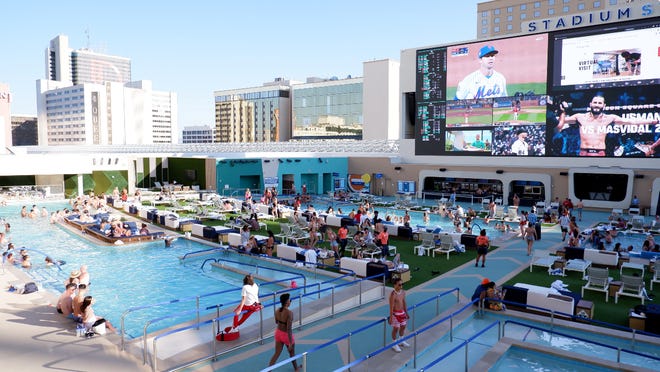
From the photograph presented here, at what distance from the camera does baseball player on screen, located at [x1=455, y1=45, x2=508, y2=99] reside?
3597 centimetres

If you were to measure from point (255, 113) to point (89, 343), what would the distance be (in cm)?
11509

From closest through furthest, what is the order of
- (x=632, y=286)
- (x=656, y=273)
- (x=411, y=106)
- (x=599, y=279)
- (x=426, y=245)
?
(x=632, y=286)
(x=599, y=279)
(x=656, y=273)
(x=426, y=245)
(x=411, y=106)

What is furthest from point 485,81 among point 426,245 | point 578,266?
point 578,266

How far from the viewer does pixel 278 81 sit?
424 feet

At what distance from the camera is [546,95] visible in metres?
33.8

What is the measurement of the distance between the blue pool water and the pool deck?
5.06 feet

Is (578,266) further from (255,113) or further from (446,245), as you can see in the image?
(255,113)

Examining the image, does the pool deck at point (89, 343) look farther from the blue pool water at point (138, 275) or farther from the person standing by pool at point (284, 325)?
the blue pool water at point (138, 275)

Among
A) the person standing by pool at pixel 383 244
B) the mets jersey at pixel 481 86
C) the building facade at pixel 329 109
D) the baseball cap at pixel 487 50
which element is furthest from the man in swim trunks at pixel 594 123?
the building facade at pixel 329 109

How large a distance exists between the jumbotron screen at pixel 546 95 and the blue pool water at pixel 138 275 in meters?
23.9

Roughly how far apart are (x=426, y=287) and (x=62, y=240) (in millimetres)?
17147

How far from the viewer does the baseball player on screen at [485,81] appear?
35969mm

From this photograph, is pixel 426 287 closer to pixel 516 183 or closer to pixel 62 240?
pixel 62 240

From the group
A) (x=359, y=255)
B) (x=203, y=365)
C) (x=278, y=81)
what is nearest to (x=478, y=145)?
(x=359, y=255)
